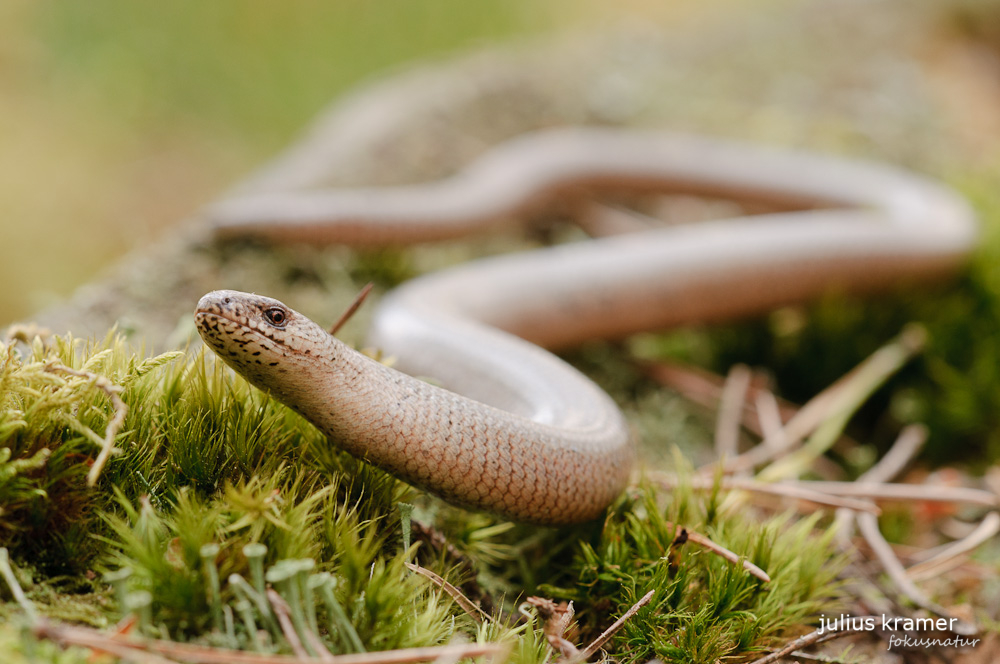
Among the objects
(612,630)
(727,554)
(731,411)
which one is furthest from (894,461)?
(612,630)

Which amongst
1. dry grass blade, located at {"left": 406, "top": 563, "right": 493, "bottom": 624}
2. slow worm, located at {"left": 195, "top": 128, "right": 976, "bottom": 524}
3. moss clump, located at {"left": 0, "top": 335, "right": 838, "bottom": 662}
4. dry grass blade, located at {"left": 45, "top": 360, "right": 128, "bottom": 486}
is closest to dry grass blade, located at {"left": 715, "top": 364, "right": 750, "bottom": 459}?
slow worm, located at {"left": 195, "top": 128, "right": 976, "bottom": 524}

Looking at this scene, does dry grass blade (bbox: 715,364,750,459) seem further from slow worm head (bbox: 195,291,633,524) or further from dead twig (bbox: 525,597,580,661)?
dead twig (bbox: 525,597,580,661)

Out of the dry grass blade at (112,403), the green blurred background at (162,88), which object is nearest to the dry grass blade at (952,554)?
the dry grass blade at (112,403)

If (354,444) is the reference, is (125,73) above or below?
above

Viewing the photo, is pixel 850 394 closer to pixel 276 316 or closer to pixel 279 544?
pixel 276 316

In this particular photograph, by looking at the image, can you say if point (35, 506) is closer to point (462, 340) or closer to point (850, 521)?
point (462, 340)

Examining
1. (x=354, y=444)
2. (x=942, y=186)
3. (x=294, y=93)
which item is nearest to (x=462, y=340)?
(x=354, y=444)

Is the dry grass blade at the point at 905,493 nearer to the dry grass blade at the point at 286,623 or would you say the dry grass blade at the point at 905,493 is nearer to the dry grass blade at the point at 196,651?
the dry grass blade at the point at 196,651
